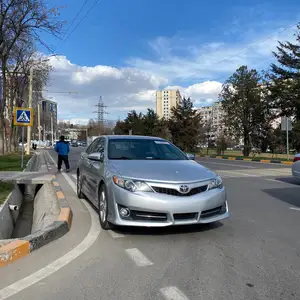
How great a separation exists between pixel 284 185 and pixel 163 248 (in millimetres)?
7992

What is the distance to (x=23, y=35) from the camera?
2495 cm

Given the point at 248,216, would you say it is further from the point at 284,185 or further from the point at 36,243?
the point at 284,185

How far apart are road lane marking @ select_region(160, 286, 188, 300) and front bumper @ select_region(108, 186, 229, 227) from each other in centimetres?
145

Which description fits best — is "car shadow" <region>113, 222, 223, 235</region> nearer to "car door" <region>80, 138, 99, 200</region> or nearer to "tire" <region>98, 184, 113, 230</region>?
"tire" <region>98, 184, 113, 230</region>

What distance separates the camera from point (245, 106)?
116ft

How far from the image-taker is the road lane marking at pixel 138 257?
13.8 ft

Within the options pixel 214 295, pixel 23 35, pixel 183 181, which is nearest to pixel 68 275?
pixel 214 295

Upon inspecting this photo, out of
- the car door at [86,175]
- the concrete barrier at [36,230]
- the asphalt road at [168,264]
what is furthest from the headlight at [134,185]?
the car door at [86,175]

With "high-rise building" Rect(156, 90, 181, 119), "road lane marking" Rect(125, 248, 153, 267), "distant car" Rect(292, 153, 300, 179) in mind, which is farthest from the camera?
"high-rise building" Rect(156, 90, 181, 119)

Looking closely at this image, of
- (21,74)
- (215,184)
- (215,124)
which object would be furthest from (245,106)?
(215,124)

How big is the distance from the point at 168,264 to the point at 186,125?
40.3 m

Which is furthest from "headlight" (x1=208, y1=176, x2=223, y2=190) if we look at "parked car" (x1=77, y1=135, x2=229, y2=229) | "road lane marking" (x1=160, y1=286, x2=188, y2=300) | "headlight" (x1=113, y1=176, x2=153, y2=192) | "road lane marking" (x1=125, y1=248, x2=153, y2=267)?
"road lane marking" (x1=160, y1=286, x2=188, y2=300)

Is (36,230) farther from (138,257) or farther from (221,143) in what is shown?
(221,143)

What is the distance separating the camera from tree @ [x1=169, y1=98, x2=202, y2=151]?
1716 inches
